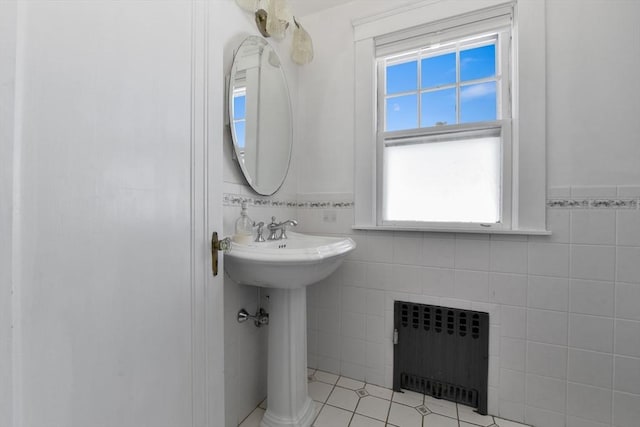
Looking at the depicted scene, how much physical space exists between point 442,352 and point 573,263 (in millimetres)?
762

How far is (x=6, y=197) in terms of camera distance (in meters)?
0.39

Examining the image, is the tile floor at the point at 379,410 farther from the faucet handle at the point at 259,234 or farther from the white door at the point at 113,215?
the faucet handle at the point at 259,234

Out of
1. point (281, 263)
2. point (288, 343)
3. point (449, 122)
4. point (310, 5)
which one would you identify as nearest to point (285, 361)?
point (288, 343)

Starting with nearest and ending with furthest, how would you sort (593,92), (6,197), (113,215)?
(6,197)
(113,215)
(593,92)

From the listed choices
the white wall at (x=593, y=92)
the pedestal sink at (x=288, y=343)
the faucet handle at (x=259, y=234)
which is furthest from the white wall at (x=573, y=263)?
the faucet handle at (x=259, y=234)

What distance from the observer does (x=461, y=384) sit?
4.63ft

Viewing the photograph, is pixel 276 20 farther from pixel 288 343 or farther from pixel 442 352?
pixel 442 352

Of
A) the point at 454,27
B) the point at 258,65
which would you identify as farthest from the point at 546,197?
the point at 258,65

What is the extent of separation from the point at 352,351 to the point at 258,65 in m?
1.74

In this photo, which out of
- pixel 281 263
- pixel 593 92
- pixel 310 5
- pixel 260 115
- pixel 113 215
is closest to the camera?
pixel 113 215

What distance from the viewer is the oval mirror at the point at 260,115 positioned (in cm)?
128

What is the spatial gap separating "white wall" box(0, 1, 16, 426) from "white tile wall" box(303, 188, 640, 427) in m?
1.44

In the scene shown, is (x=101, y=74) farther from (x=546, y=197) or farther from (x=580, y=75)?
(x=580, y=75)

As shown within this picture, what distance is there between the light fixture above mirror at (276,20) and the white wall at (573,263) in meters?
1.21
